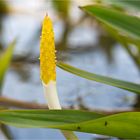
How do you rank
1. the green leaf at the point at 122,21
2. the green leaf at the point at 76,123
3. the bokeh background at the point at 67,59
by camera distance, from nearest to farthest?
the green leaf at the point at 76,123 → the green leaf at the point at 122,21 → the bokeh background at the point at 67,59

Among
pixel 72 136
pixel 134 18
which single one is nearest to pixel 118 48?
pixel 134 18

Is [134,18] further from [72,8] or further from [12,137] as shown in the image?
[72,8]

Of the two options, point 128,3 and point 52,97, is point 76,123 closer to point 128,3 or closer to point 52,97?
point 52,97

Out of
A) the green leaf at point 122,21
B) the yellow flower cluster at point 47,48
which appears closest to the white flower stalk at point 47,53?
the yellow flower cluster at point 47,48

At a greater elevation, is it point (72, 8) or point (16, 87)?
point (72, 8)

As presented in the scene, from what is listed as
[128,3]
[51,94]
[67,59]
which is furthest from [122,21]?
[67,59]

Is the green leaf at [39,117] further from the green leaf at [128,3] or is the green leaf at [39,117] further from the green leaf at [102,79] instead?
the green leaf at [128,3]

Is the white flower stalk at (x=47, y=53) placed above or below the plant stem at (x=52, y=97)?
above
